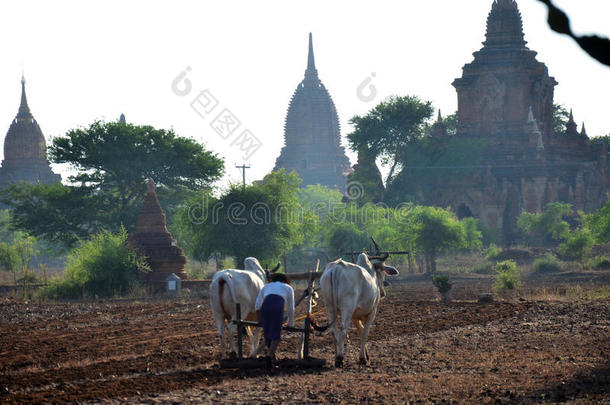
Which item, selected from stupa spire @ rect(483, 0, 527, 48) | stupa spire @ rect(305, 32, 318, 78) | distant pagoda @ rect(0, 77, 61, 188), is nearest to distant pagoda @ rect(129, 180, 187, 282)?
stupa spire @ rect(483, 0, 527, 48)

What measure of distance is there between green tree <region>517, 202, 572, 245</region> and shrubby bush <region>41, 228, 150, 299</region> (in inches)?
851

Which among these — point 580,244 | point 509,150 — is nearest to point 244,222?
point 580,244

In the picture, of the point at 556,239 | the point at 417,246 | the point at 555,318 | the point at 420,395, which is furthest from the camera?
the point at 556,239

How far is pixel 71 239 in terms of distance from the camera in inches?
1513

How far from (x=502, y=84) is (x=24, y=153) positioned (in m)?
44.5

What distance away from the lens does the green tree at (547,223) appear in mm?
42906

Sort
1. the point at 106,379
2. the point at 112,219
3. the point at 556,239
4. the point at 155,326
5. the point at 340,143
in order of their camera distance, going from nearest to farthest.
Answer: the point at 106,379 → the point at 155,326 → the point at 112,219 → the point at 556,239 → the point at 340,143

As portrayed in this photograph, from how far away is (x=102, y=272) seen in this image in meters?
27.4

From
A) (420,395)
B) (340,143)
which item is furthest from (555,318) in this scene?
(340,143)

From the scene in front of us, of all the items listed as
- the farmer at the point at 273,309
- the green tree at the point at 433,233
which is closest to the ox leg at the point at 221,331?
the farmer at the point at 273,309

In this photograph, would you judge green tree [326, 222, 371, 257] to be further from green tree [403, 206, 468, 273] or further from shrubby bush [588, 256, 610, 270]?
shrubby bush [588, 256, 610, 270]

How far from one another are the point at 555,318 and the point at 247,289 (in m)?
6.72

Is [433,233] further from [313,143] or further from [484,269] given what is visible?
[313,143]

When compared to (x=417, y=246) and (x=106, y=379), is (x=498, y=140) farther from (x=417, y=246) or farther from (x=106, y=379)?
(x=106, y=379)
